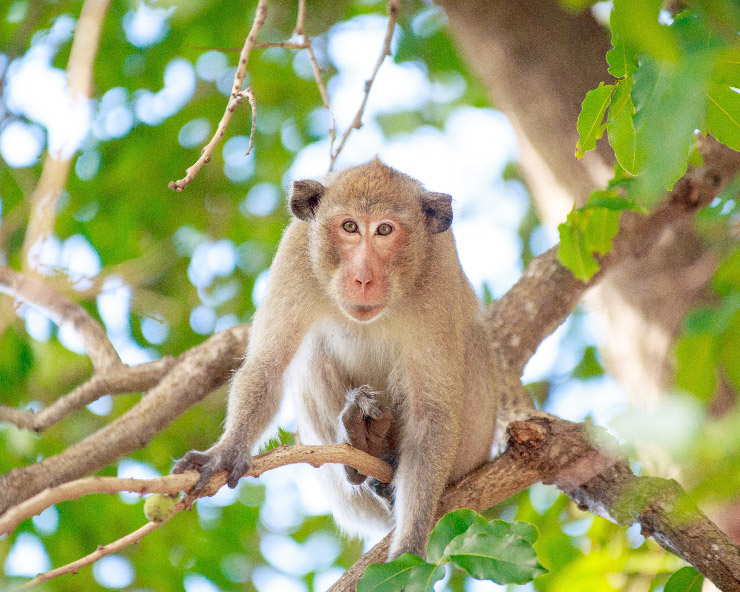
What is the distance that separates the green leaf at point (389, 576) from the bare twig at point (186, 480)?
82 cm

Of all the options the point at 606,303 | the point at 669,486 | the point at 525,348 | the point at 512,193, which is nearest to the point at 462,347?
the point at 525,348

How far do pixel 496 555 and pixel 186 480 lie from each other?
1.26 m

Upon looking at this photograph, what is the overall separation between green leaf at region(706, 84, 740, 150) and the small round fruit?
229 centimetres

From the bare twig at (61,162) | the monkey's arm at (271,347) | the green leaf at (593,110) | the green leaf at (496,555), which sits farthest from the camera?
the monkey's arm at (271,347)

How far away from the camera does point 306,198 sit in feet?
16.0

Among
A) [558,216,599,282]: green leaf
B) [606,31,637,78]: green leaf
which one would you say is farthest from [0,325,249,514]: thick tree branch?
[606,31,637,78]: green leaf

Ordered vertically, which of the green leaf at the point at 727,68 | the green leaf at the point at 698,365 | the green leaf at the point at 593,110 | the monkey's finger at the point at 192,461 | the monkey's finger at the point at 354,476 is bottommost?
the green leaf at the point at 698,365

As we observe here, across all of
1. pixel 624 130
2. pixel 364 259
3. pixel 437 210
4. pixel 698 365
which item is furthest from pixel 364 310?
pixel 698 365

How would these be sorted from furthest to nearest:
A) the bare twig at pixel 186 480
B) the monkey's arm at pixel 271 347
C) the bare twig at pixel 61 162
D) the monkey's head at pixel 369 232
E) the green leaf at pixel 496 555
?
the monkey's head at pixel 369 232
the monkey's arm at pixel 271 347
the bare twig at pixel 61 162
the green leaf at pixel 496 555
the bare twig at pixel 186 480

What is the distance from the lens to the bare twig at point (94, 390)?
15.8ft

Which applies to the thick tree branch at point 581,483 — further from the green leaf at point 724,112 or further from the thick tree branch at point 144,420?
the green leaf at point 724,112

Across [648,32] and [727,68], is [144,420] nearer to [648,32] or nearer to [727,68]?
[727,68]

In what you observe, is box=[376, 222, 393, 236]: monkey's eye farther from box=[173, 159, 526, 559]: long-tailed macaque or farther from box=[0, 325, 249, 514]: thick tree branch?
box=[0, 325, 249, 514]: thick tree branch

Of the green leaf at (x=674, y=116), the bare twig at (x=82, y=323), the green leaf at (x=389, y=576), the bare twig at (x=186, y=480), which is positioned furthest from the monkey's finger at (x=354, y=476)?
the green leaf at (x=674, y=116)
